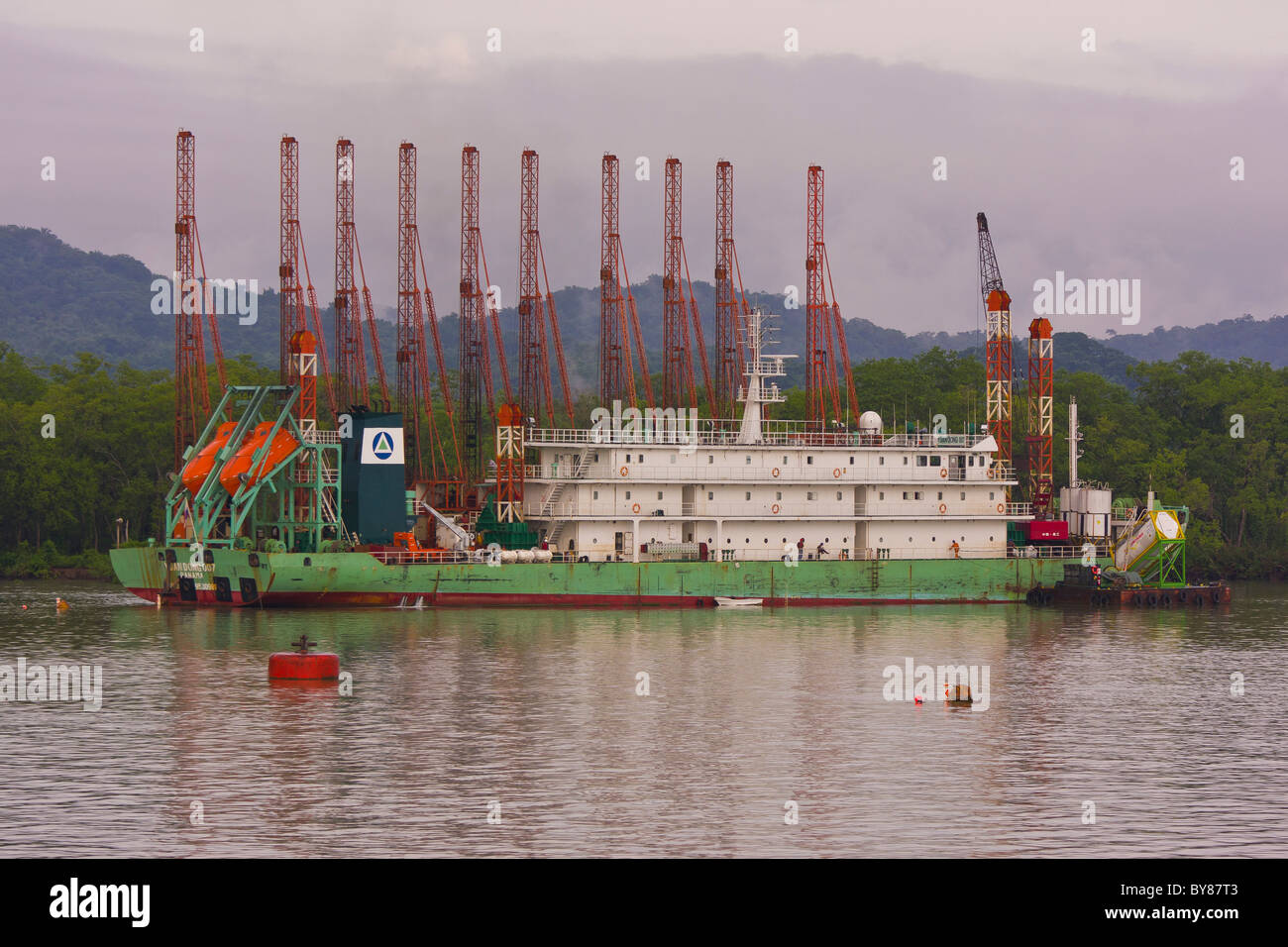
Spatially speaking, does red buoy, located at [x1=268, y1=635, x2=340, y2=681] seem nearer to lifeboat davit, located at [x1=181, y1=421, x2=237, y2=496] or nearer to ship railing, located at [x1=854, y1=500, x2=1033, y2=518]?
lifeboat davit, located at [x1=181, y1=421, x2=237, y2=496]

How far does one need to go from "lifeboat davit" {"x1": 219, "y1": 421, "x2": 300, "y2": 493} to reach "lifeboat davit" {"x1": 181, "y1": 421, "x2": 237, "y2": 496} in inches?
42.5

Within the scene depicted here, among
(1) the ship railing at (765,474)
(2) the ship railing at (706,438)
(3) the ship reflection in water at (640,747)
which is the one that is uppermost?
(2) the ship railing at (706,438)

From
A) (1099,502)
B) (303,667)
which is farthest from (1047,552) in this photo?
(303,667)

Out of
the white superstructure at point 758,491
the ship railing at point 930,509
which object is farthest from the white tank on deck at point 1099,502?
the white superstructure at point 758,491

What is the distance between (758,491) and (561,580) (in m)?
11.3

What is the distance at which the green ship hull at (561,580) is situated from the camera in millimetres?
69000

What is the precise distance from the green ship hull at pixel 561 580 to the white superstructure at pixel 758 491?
5.73 ft

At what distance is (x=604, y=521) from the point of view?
75062 mm

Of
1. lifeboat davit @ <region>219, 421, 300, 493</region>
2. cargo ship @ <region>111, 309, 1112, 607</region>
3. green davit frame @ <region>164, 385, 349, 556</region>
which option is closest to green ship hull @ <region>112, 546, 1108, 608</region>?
cargo ship @ <region>111, 309, 1112, 607</region>

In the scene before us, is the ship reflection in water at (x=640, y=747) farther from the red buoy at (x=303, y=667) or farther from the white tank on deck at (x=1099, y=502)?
the white tank on deck at (x=1099, y=502)

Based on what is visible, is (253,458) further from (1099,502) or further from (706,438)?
(1099,502)

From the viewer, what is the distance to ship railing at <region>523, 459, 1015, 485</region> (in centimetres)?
7475
